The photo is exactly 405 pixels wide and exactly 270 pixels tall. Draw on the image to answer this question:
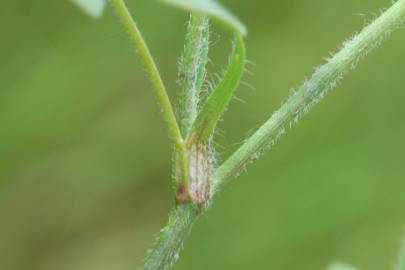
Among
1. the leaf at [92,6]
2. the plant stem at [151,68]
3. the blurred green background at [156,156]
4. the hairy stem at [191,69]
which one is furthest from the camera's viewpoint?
the blurred green background at [156,156]

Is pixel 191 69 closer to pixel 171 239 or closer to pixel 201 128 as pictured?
pixel 201 128

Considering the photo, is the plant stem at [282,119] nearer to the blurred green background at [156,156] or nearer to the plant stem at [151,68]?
the plant stem at [151,68]

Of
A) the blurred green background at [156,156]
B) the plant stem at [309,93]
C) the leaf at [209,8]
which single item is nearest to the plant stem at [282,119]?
the plant stem at [309,93]

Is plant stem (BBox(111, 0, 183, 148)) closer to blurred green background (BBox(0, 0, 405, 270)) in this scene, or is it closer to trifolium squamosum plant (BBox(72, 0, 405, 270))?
trifolium squamosum plant (BBox(72, 0, 405, 270))

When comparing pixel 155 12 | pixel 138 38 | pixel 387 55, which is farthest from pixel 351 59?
pixel 387 55

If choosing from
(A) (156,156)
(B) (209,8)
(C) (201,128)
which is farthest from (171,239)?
(A) (156,156)
